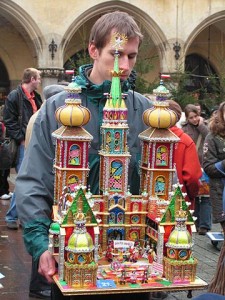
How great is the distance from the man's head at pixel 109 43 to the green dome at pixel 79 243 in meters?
0.78

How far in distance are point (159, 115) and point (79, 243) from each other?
728 mm

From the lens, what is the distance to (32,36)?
64.0ft

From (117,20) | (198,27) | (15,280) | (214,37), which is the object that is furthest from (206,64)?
(117,20)

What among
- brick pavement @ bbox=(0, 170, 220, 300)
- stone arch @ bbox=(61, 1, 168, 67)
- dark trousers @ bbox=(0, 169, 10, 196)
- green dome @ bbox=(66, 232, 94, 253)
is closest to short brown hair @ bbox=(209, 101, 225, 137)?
brick pavement @ bbox=(0, 170, 220, 300)

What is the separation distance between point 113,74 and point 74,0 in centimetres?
1736

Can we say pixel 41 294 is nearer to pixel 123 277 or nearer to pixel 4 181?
pixel 123 277

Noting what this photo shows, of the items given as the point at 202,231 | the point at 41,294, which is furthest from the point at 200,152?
the point at 41,294

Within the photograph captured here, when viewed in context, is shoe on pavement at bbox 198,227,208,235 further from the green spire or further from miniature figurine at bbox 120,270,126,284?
miniature figurine at bbox 120,270,126,284

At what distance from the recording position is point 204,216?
9008 millimetres

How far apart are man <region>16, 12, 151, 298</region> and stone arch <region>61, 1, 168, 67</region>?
1680cm

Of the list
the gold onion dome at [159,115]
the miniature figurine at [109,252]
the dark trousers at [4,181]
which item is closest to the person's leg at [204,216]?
the dark trousers at [4,181]

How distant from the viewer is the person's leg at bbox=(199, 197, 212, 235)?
8945 mm

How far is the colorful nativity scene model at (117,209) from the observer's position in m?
2.67

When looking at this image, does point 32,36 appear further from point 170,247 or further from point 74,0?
point 170,247
